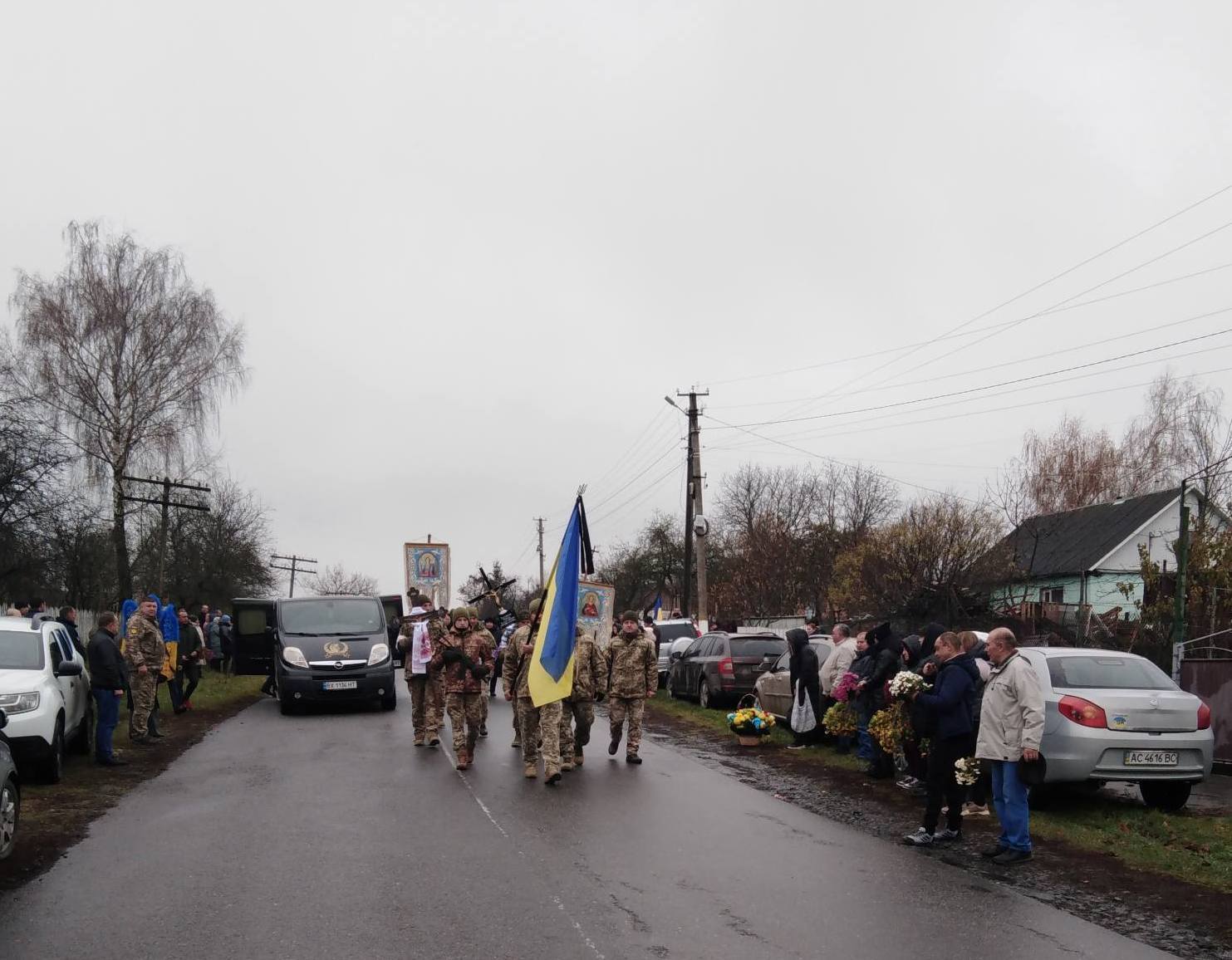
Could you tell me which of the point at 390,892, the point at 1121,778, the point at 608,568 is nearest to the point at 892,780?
the point at 1121,778

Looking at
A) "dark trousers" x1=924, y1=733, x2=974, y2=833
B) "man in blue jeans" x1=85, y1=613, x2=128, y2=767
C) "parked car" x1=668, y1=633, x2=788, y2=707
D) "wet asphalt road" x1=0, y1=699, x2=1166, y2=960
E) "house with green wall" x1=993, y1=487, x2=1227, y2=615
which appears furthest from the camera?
"house with green wall" x1=993, y1=487, x2=1227, y2=615

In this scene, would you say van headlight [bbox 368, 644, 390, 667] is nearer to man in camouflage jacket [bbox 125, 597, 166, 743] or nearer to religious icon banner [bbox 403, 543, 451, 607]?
man in camouflage jacket [bbox 125, 597, 166, 743]

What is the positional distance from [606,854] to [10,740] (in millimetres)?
6181

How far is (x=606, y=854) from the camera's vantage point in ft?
27.9

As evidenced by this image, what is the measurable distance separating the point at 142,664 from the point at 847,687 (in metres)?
8.93

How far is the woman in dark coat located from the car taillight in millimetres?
5080

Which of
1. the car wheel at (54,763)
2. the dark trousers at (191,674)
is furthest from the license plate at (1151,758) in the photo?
the dark trousers at (191,674)

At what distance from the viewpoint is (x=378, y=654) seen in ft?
68.0

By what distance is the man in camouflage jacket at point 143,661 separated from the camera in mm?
15570

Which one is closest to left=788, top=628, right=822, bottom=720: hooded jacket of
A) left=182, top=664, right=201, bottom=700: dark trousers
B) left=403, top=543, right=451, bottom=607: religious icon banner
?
left=182, top=664, right=201, bottom=700: dark trousers

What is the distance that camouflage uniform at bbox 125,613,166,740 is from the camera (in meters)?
15.6

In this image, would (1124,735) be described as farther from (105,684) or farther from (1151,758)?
(105,684)

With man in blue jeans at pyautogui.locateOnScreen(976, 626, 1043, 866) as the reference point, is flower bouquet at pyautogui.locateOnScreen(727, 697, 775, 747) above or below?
below

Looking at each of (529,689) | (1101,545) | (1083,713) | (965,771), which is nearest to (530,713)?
(529,689)
